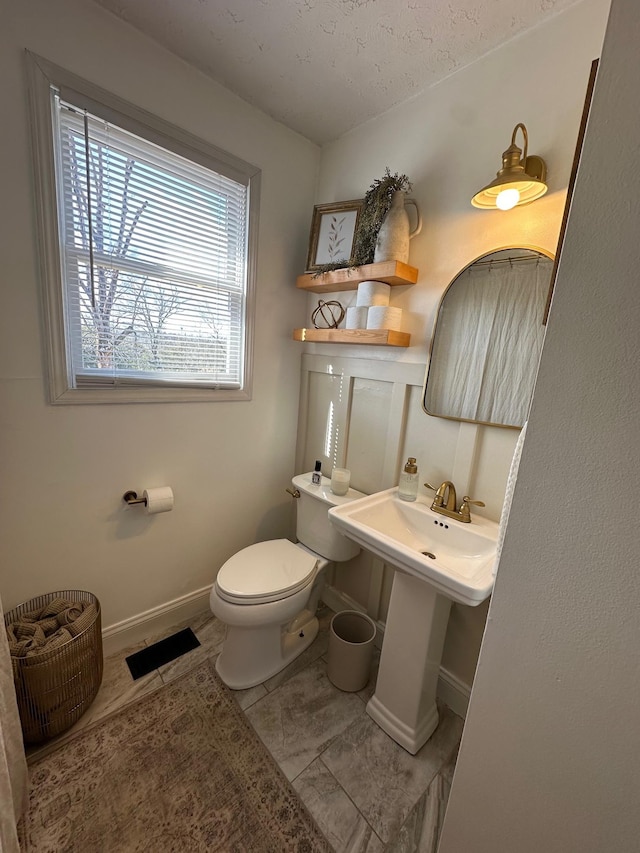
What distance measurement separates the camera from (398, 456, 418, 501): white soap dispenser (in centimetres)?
145

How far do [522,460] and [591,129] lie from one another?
477mm

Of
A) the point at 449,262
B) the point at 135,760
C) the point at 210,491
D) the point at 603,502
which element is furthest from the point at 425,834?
the point at 449,262

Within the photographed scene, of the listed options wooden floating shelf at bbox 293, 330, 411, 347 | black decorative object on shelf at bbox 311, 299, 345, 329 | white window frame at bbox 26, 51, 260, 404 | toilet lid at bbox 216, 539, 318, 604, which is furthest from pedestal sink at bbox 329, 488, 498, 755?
white window frame at bbox 26, 51, 260, 404

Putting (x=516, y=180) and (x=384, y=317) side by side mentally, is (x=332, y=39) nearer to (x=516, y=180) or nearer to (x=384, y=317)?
(x=516, y=180)

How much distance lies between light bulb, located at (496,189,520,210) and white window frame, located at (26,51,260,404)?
1100 millimetres

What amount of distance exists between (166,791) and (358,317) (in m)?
1.88

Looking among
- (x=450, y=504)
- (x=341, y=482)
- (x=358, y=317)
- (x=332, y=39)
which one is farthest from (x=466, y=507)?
(x=332, y=39)

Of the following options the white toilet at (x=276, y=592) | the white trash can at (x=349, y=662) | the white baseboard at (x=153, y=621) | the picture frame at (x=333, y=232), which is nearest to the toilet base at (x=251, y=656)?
the white toilet at (x=276, y=592)

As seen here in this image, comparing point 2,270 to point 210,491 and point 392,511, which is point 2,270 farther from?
point 392,511

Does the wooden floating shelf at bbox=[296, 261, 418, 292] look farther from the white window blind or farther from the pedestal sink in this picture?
the pedestal sink

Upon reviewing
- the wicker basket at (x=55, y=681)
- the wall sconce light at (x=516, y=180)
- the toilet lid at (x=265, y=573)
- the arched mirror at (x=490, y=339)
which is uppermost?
the wall sconce light at (x=516, y=180)

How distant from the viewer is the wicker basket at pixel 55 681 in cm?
114

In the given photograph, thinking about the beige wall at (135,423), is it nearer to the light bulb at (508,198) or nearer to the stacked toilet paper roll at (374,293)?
the stacked toilet paper roll at (374,293)

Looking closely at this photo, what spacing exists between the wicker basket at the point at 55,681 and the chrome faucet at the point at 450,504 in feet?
4.62
